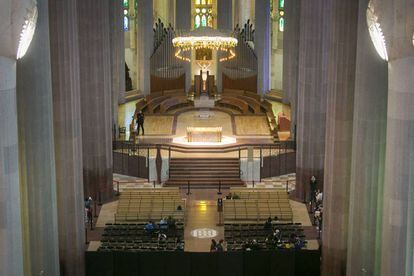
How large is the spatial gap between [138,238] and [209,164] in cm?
956

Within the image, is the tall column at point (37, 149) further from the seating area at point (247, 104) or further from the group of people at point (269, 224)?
the seating area at point (247, 104)

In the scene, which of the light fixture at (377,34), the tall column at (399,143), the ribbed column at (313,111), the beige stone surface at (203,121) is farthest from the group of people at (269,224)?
the beige stone surface at (203,121)

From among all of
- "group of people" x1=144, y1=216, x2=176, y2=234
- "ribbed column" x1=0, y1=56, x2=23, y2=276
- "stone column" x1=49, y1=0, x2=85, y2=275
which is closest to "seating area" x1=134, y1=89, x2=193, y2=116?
"group of people" x1=144, y1=216, x2=176, y2=234

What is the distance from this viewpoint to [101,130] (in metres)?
33.4

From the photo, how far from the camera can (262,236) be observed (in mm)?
27203

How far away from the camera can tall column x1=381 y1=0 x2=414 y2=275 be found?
17500 millimetres

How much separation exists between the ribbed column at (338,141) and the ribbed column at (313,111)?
838 cm

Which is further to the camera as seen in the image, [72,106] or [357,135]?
[72,106]

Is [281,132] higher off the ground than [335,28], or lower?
lower

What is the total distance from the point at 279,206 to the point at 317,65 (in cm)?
669

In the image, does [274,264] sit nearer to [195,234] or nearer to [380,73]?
[195,234]

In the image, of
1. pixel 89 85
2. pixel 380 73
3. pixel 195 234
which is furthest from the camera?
pixel 89 85

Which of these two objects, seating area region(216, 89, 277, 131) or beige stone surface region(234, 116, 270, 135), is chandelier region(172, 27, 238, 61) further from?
seating area region(216, 89, 277, 131)

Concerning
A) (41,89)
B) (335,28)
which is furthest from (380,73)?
(41,89)
